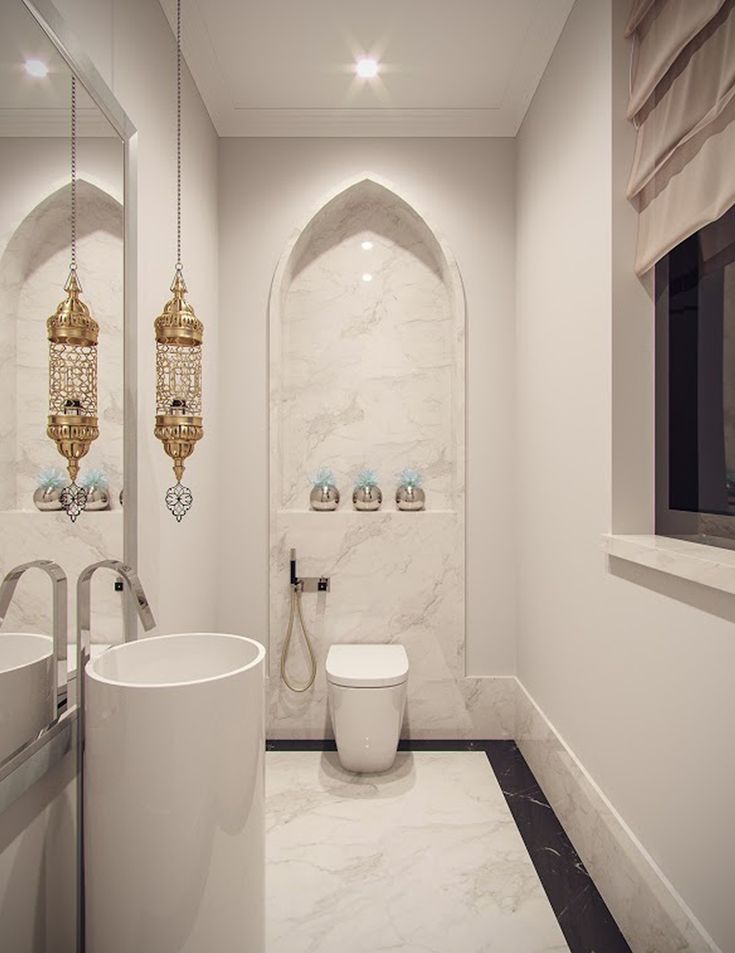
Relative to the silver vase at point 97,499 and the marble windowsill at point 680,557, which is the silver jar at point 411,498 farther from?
the silver vase at point 97,499

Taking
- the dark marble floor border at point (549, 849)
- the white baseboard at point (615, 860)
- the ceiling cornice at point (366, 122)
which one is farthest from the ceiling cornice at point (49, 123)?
the dark marble floor border at point (549, 849)

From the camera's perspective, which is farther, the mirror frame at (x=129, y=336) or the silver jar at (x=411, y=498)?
the silver jar at (x=411, y=498)

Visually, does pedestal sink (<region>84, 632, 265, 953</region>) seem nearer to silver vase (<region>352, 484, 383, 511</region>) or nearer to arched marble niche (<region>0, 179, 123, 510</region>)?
arched marble niche (<region>0, 179, 123, 510</region>)

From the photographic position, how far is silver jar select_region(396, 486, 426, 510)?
281 centimetres

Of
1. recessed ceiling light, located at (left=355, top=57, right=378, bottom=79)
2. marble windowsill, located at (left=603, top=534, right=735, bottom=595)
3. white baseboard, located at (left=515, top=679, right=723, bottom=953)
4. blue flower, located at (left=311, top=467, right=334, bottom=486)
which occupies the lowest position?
white baseboard, located at (left=515, top=679, right=723, bottom=953)

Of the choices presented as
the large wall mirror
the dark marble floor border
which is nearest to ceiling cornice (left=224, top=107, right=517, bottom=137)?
the large wall mirror

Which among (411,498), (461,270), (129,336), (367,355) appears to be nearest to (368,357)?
(367,355)

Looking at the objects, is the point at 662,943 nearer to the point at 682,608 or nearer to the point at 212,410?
the point at 682,608

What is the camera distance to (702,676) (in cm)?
128

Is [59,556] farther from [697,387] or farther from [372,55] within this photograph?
[372,55]

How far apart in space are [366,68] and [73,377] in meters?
1.87

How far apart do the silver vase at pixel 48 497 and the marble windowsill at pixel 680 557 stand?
1329 mm

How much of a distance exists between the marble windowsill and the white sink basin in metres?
1.35

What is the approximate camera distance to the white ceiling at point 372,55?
2.12m
